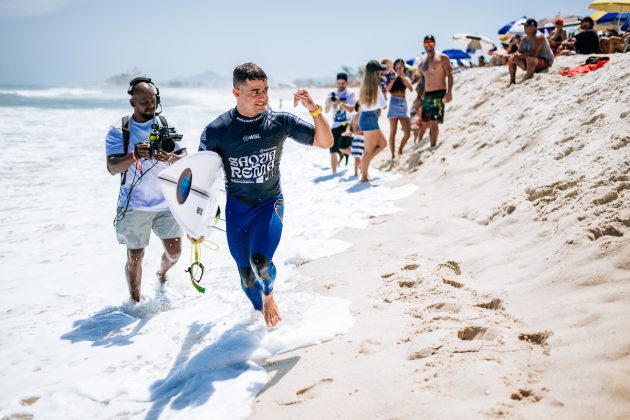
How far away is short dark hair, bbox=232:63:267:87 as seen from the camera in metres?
3.19

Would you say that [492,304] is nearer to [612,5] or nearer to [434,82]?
[434,82]

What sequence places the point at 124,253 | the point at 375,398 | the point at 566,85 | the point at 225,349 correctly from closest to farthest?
the point at 375,398
the point at 225,349
the point at 124,253
the point at 566,85

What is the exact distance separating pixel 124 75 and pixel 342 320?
309cm

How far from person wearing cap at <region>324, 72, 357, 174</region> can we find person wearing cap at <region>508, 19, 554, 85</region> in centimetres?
386

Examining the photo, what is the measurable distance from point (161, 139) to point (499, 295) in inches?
115

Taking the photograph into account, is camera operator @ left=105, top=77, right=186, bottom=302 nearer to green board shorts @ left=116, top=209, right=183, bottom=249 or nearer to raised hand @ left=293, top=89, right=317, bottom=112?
green board shorts @ left=116, top=209, right=183, bottom=249

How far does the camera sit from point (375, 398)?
2395mm

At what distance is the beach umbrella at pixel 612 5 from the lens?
40.2ft

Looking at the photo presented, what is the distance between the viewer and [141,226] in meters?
4.16

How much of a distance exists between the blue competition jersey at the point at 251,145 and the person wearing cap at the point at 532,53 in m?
8.13

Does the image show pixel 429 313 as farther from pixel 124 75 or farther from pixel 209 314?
pixel 124 75

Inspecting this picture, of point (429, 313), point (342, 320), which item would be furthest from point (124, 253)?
point (429, 313)

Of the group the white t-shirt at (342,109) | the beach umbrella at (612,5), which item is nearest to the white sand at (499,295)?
the white t-shirt at (342,109)

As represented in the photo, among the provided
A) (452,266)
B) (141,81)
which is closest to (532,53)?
(452,266)
